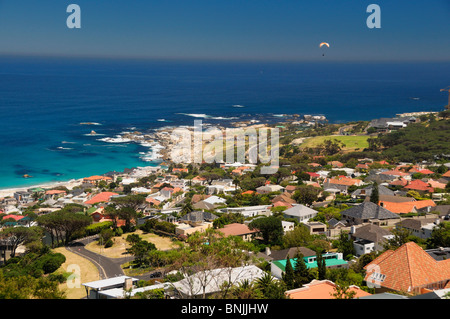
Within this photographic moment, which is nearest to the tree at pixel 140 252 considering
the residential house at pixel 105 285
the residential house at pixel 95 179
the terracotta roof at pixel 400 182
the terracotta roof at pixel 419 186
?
the residential house at pixel 105 285

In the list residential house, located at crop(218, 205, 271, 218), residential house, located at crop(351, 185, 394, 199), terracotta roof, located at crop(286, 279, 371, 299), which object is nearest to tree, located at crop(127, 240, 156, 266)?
residential house, located at crop(218, 205, 271, 218)

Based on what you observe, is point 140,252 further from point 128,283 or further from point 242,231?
point 242,231

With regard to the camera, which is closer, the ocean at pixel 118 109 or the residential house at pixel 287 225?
the residential house at pixel 287 225

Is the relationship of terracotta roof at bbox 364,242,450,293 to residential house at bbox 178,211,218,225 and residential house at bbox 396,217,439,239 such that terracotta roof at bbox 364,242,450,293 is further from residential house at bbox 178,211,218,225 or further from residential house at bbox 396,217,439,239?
residential house at bbox 178,211,218,225

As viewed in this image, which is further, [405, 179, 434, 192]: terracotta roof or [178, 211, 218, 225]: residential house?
[405, 179, 434, 192]: terracotta roof

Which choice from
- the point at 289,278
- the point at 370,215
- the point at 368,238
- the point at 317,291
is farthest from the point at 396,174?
the point at 317,291

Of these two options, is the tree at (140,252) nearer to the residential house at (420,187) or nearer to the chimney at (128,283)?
the chimney at (128,283)
